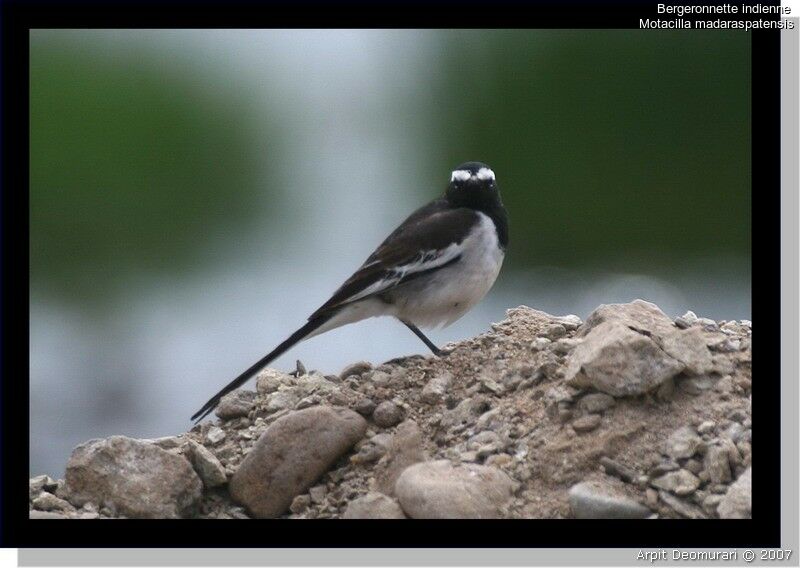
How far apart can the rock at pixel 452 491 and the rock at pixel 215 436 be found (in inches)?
53.7

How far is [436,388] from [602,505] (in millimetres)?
1429

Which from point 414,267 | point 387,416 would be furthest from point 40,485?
point 414,267

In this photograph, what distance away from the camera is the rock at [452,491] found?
566 cm

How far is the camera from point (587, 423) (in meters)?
6.13

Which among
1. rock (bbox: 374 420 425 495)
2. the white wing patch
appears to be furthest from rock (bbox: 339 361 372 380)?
rock (bbox: 374 420 425 495)

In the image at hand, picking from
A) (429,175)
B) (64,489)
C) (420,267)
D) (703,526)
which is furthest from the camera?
(429,175)

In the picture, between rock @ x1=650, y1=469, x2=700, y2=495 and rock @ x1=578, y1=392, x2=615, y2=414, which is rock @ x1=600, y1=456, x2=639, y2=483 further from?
rock @ x1=578, y1=392, x2=615, y2=414

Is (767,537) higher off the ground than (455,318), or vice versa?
(455,318)

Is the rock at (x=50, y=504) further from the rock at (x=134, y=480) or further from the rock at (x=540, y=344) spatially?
the rock at (x=540, y=344)

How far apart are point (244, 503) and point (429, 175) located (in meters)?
6.62

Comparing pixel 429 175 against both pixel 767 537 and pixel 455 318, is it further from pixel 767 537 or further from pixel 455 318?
pixel 767 537

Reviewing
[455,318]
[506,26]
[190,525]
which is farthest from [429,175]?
[190,525]

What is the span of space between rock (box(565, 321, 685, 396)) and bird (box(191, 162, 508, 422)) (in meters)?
1.59

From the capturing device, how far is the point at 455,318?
824cm
